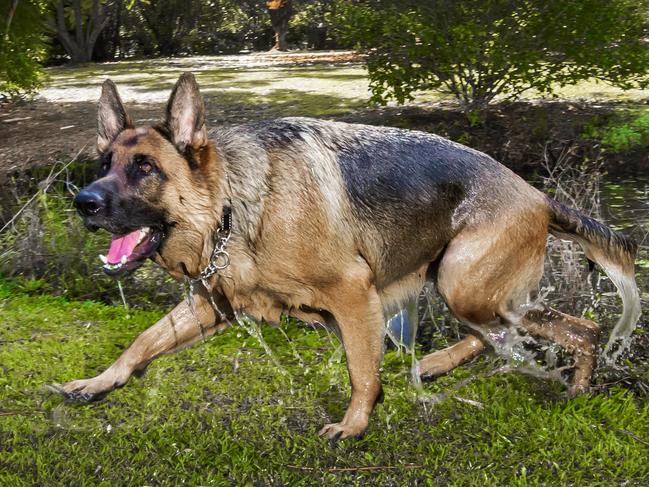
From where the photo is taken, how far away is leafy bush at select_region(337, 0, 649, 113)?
10.4 m

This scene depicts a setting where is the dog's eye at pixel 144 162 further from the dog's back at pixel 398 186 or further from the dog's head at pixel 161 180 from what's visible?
the dog's back at pixel 398 186

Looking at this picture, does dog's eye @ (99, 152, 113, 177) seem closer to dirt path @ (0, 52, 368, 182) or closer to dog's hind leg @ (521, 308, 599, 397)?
dog's hind leg @ (521, 308, 599, 397)

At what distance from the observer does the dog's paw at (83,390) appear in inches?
171

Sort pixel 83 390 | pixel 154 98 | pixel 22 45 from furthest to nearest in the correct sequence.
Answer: pixel 154 98 → pixel 22 45 → pixel 83 390

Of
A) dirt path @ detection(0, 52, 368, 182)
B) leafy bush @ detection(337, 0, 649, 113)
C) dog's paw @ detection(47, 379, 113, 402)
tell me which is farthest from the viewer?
dirt path @ detection(0, 52, 368, 182)

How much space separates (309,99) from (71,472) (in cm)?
1179

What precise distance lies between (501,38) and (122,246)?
305 inches

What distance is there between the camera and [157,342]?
4.40m

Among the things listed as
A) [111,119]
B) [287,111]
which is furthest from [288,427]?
[287,111]

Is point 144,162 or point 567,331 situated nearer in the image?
point 144,162

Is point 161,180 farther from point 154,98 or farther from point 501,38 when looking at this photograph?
point 154,98

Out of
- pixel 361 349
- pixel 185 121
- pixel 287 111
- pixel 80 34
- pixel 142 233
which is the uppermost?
pixel 185 121

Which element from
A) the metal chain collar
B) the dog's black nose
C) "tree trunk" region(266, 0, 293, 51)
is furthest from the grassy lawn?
"tree trunk" region(266, 0, 293, 51)

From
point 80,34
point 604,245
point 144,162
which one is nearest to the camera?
point 144,162
